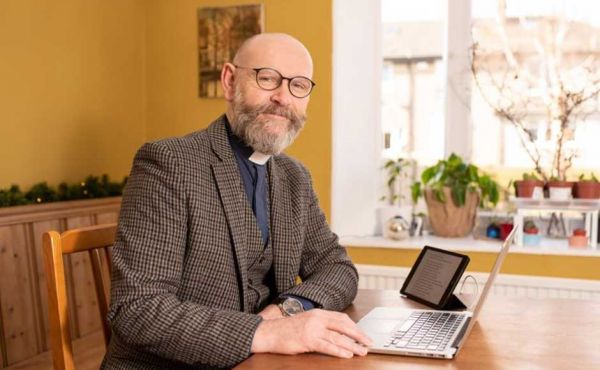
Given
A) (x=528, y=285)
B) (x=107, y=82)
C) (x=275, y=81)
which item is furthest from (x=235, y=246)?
(x=107, y=82)

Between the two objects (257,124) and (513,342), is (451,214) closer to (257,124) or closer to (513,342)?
(257,124)

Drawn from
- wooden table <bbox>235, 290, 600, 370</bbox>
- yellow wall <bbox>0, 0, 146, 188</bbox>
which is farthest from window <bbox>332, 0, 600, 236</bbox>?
wooden table <bbox>235, 290, 600, 370</bbox>

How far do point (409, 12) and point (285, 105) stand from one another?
1966 millimetres

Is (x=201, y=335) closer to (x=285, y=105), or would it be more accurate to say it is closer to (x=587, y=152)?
(x=285, y=105)

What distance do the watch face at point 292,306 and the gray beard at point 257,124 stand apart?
0.37 meters

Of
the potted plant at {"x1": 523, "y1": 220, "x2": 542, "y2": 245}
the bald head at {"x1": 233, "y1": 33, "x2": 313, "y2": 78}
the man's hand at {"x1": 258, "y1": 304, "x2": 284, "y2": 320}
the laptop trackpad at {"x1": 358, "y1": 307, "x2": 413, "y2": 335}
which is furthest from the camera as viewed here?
the potted plant at {"x1": 523, "y1": 220, "x2": 542, "y2": 245}

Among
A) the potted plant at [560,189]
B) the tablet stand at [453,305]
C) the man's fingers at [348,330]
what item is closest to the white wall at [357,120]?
the potted plant at [560,189]

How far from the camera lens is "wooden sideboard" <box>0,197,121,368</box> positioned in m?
2.69

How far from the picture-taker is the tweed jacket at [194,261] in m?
1.37

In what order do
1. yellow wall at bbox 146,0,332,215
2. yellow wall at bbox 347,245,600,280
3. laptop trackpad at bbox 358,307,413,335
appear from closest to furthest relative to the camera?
laptop trackpad at bbox 358,307,413,335 → yellow wall at bbox 347,245,600,280 → yellow wall at bbox 146,0,332,215

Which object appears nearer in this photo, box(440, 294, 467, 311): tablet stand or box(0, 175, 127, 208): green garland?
box(440, 294, 467, 311): tablet stand

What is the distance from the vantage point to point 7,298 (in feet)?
8.84

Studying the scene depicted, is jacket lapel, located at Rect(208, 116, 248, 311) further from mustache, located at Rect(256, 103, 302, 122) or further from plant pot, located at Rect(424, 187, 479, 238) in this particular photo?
plant pot, located at Rect(424, 187, 479, 238)

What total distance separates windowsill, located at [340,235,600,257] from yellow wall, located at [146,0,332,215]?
24cm
